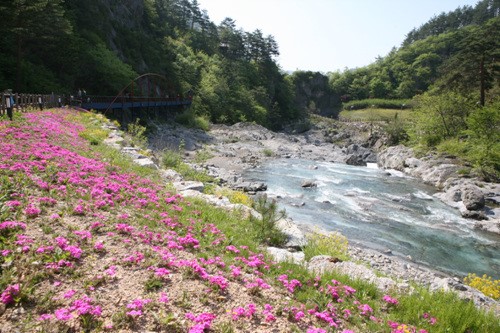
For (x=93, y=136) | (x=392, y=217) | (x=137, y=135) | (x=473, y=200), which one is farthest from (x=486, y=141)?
(x=93, y=136)

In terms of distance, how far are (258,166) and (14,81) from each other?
25478 mm

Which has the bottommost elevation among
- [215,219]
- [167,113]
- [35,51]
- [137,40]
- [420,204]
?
[420,204]

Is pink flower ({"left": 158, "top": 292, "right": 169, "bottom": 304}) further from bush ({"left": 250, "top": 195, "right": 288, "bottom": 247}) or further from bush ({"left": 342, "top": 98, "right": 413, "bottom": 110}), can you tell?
bush ({"left": 342, "top": 98, "right": 413, "bottom": 110})

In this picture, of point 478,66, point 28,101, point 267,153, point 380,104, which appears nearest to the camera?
point 28,101

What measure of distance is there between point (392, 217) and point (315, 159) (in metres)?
26.5

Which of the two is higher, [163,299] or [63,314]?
[63,314]

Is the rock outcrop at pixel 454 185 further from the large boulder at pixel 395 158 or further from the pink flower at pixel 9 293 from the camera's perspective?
the pink flower at pixel 9 293

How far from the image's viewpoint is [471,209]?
22.0 meters

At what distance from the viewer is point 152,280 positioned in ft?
17.9

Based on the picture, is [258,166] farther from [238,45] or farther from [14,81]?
Result: [238,45]

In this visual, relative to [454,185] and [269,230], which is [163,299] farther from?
[454,185]

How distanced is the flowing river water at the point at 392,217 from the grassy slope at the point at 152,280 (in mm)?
9761

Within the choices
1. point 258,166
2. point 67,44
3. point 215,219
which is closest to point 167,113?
point 67,44

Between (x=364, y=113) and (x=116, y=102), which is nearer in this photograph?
(x=116, y=102)
